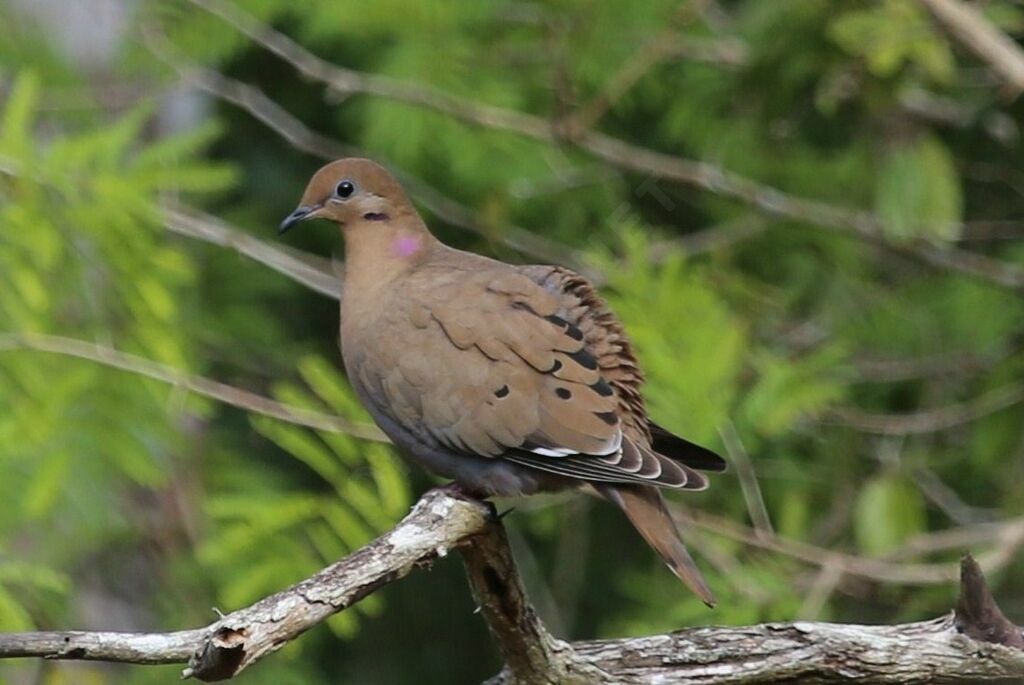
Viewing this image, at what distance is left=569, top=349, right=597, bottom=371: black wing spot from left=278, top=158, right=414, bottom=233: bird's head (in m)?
0.68

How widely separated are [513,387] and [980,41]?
2.18 meters

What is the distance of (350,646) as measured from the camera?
24.8 ft

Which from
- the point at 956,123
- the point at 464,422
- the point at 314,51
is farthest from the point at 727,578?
the point at 314,51

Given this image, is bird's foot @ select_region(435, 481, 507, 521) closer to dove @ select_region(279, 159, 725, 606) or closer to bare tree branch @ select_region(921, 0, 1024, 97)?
dove @ select_region(279, 159, 725, 606)

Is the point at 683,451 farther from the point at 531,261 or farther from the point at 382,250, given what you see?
the point at 531,261

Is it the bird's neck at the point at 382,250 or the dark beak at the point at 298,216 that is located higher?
the dark beak at the point at 298,216

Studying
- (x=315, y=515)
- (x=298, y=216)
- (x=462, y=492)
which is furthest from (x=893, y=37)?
(x=462, y=492)

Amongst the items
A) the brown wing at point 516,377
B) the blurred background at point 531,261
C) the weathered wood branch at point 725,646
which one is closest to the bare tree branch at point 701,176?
the blurred background at point 531,261

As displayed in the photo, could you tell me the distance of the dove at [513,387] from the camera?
3.81 meters

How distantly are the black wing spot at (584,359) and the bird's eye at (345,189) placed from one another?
80 cm

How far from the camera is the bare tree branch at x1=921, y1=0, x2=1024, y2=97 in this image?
529 centimetres

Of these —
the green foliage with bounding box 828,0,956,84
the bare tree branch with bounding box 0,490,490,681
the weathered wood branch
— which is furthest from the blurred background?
the bare tree branch with bounding box 0,490,490,681

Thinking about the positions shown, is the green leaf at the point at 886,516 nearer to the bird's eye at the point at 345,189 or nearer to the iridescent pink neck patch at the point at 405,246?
the iridescent pink neck patch at the point at 405,246

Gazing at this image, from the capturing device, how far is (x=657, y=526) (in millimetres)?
3721
